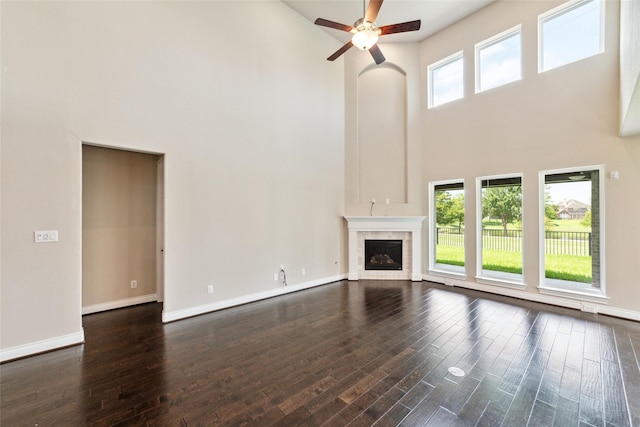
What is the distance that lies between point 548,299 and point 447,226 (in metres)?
2.09

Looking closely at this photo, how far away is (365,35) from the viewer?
3236 mm

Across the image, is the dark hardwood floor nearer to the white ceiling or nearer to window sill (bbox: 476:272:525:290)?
window sill (bbox: 476:272:525:290)

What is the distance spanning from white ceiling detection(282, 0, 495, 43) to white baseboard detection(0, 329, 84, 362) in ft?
20.8

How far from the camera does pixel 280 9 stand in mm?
4969

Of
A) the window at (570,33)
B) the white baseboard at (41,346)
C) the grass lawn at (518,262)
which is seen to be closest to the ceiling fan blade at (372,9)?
the window at (570,33)

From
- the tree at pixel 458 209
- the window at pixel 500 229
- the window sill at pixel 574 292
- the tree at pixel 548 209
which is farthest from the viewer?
the tree at pixel 458 209

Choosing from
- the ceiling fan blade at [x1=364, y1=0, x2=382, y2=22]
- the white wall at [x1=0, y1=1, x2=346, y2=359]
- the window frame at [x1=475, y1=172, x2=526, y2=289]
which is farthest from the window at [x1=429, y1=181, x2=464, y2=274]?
the ceiling fan blade at [x1=364, y1=0, x2=382, y2=22]

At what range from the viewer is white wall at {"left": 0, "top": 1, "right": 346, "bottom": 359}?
2738 millimetres

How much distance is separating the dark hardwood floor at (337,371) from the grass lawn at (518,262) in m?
0.68

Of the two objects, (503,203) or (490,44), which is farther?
(490,44)

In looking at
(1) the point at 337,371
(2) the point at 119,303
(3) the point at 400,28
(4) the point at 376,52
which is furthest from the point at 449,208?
(2) the point at 119,303

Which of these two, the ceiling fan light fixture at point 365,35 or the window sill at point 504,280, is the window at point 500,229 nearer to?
the window sill at point 504,280

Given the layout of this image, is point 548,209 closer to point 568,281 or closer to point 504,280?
point 568,281

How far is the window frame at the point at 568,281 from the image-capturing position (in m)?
3.85
